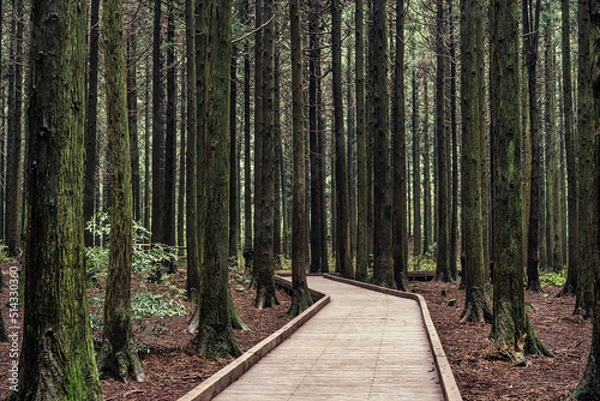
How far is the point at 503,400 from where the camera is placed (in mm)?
7160

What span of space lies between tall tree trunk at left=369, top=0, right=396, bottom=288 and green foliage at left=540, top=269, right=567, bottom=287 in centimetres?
839

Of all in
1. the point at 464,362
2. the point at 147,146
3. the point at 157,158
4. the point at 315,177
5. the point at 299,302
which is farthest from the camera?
the point at 147,146

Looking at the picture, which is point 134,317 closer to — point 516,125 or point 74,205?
point 74,205

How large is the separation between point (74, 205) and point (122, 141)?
3.05 meters

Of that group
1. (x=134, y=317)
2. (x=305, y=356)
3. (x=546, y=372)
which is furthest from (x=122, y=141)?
(x=546, y=372)

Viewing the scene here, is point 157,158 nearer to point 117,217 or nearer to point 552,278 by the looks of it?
point 117,217

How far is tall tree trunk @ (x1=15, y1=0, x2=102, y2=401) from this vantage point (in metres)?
5.26

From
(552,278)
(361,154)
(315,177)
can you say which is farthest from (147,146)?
(552,278)

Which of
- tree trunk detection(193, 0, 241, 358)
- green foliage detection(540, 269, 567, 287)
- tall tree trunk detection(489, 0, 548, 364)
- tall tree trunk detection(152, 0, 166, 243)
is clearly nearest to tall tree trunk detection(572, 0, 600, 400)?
tall tree trunk detection(489, 0, 548, 364)

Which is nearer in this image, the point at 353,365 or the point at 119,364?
the point at 119,364

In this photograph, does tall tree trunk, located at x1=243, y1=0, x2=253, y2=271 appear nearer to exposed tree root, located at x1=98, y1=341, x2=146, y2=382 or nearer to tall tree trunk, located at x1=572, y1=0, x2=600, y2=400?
exposed tree root, located at x1=98, y1=341, x2=146, y2=382

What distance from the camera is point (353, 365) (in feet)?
27.6

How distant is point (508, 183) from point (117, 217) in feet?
19.8

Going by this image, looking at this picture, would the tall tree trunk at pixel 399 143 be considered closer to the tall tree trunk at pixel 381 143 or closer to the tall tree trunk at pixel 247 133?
the tall tree trunk at pixel 381 143
